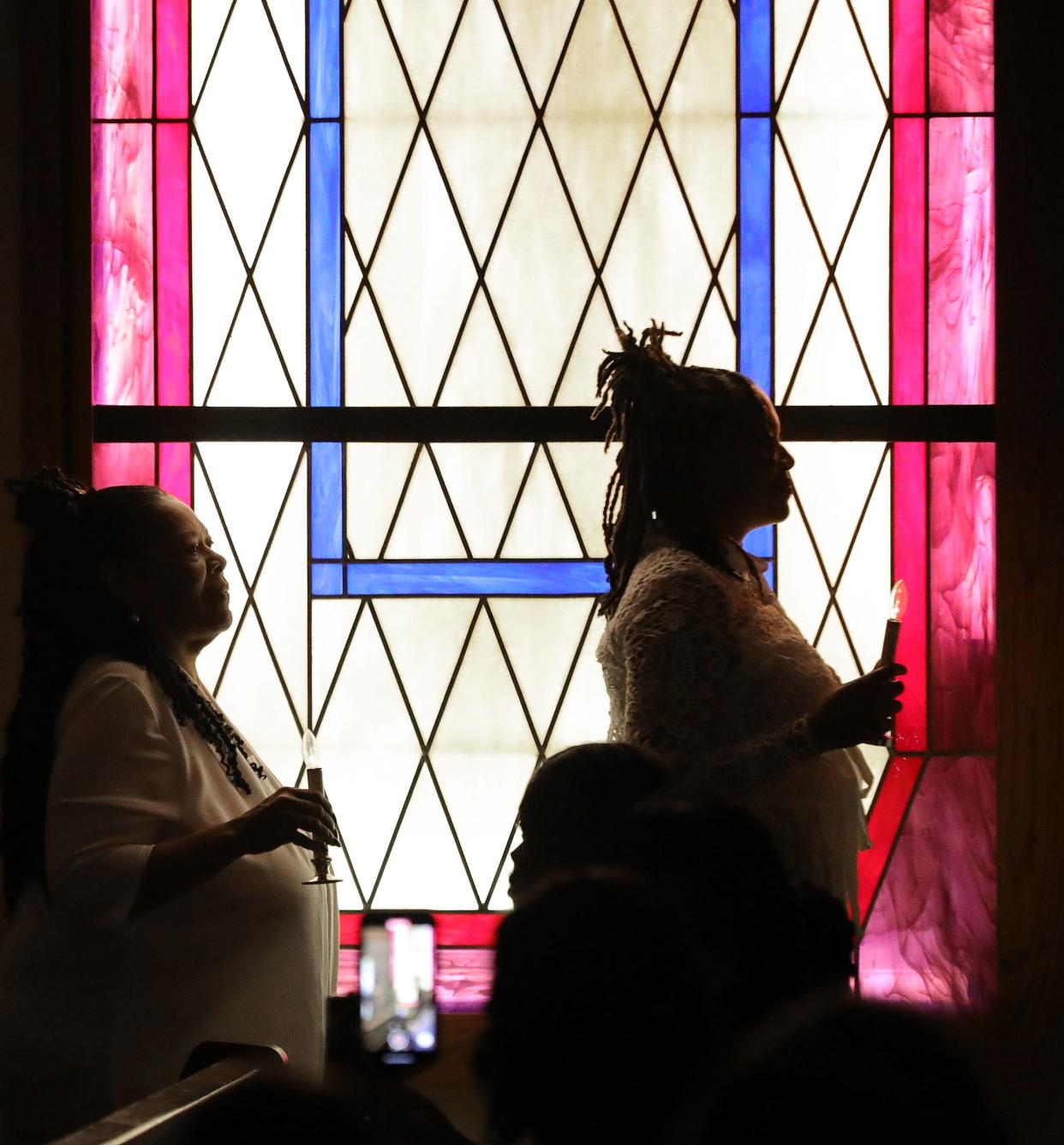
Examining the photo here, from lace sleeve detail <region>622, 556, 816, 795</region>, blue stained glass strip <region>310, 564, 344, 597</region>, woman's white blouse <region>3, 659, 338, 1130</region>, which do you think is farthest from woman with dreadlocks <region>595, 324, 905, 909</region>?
blue stained glass strip <region>310, 564, 344, 597</region>

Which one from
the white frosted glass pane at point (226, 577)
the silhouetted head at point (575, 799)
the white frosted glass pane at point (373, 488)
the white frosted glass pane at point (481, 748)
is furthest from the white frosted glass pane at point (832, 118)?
the silhouetted head at point (575, 799)

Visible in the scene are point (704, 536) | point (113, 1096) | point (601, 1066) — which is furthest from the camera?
point (704, 536)

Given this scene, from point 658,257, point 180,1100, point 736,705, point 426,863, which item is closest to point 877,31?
point 658,257

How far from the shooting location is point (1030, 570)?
7.86 feet

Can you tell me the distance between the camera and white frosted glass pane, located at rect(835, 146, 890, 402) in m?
2.49

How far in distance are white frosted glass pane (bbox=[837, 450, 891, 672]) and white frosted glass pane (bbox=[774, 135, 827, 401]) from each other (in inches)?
11.2

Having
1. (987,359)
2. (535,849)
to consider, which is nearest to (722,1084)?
(535,849)

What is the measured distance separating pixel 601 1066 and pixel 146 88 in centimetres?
223

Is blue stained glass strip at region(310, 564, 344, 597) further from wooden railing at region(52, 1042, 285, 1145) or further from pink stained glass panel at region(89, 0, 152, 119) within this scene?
wooden railing at region(52, 1042, 285, 1145)

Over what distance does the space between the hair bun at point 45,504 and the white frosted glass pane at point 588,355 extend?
3.29ft

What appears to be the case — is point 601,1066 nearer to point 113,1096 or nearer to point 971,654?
point 113,1096

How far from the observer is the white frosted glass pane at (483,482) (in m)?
2.49

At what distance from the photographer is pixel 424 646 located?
2475 mm

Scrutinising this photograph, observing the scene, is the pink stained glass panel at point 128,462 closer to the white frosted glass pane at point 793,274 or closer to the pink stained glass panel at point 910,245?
the white frosted glass pane at point 793,274
